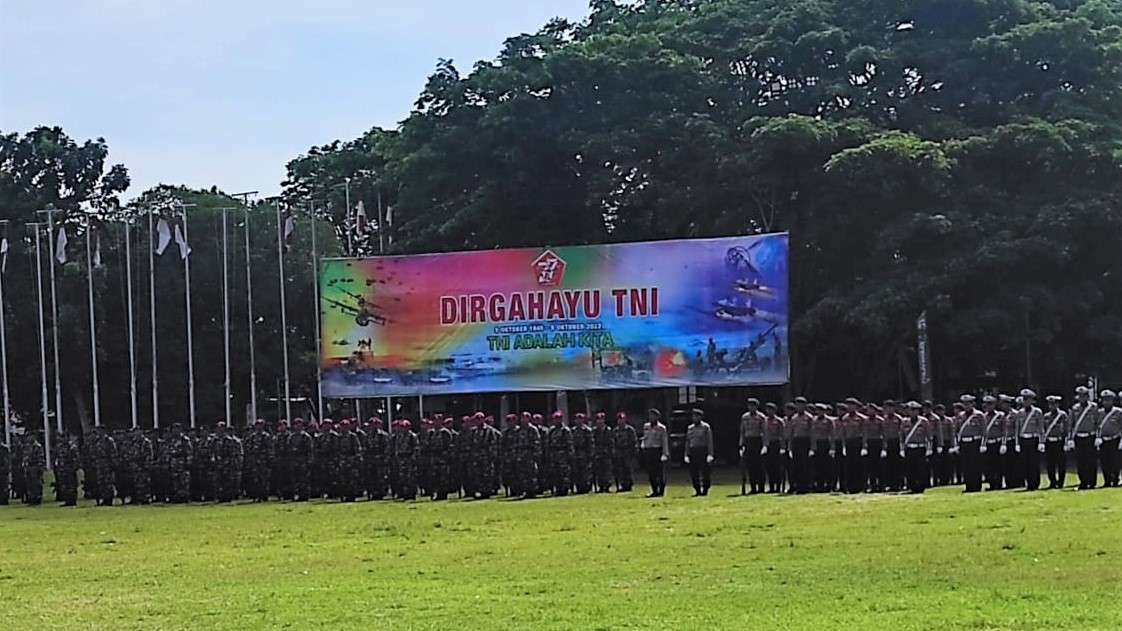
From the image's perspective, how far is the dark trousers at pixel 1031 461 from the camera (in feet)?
77.4

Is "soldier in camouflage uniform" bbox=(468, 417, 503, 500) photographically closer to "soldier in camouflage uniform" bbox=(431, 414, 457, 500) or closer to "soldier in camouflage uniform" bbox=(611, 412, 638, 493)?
"soldier in camouflage uniform" bbox=(431, 414, 457, 500)

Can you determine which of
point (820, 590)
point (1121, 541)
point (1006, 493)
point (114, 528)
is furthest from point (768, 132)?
point (820, 590)

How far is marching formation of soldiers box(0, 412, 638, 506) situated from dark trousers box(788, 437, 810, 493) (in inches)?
124

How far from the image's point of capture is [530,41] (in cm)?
4200

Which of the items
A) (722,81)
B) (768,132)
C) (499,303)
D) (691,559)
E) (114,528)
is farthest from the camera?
(722,81)

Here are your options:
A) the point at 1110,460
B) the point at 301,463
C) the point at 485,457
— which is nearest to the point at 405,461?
the point at 485,457

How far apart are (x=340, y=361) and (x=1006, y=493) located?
14.9 metres

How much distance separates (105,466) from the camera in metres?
29.0

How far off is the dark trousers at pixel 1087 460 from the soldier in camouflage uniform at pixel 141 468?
1410 centimetres

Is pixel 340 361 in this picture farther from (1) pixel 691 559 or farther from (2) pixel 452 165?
(1) pixel 691 559

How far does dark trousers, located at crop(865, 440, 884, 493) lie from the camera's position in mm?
24927

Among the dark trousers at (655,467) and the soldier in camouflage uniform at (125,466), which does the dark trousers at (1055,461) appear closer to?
the dark trousers at (655,467)

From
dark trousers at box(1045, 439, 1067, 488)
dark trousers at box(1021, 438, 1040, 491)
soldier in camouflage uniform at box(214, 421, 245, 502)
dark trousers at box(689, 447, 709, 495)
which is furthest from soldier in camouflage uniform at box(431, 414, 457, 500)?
dark trousers at box(1045, 439, 1067, 488)

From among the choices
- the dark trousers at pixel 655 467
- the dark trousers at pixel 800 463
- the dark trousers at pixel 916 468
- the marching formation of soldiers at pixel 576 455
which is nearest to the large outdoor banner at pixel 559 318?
the marching formation of soldiers at pixel 576 455
